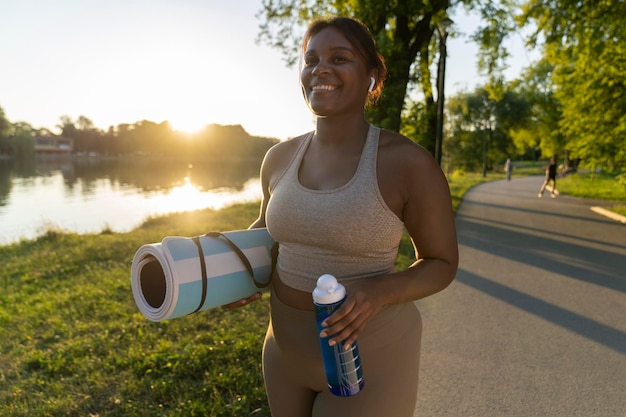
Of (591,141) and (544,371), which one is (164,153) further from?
(544,371)

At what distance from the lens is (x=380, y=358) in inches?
52.1

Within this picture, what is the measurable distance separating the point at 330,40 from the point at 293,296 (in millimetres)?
848

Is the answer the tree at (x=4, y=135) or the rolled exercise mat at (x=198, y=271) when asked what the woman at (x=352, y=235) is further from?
the tree at (x=4, y=135)

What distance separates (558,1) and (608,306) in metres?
9.08

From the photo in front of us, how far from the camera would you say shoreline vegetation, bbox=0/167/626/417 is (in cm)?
Result: 305

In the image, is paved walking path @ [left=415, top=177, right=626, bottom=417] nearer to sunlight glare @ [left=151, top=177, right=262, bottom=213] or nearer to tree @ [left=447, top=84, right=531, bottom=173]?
sunlight glare @ [left=151, top=177, right=262, bottom=213]

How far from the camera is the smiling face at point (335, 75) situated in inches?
54.4

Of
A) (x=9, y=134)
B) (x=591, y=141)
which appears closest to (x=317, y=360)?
(x=591, y=141)

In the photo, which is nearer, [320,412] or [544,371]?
[320,412]

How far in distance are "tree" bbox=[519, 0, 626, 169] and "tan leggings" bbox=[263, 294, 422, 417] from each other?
40.2 feet

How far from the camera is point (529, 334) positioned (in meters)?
4.16

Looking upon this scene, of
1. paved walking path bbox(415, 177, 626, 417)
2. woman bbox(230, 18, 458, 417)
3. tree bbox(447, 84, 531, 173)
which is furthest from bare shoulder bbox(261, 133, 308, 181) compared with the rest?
tree bbox(447, 84, 531, 173)

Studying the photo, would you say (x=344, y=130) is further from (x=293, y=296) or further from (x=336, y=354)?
(x=336, y=354)

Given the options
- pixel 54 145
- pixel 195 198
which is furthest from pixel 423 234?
pixel 54 145
